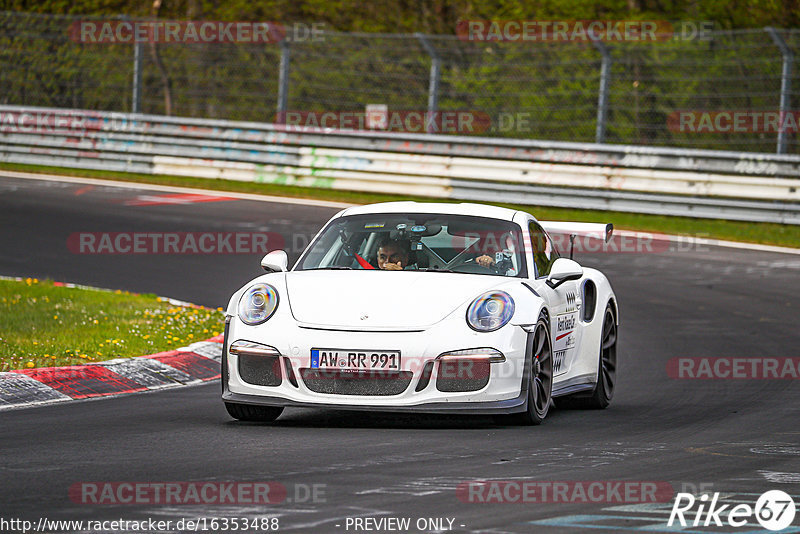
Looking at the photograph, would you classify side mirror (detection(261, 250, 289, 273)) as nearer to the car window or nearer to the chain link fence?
the car window

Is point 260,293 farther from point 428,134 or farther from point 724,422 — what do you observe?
point 428,134

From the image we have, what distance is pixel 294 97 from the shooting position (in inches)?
963

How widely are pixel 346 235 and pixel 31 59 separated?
720 inches

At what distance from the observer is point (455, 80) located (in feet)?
76.1

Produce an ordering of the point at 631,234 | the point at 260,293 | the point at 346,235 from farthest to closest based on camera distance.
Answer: the point at 631,234 → the point at 346,235 → the point at 260,293

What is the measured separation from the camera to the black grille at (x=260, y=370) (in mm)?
7789

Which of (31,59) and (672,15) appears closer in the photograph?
(31,59)

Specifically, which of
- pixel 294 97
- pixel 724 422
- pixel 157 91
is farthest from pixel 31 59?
pixel 724 422

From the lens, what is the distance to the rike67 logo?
210 inches

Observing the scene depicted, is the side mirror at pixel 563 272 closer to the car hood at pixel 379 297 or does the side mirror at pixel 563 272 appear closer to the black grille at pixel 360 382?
the car hood at pixel 379 297

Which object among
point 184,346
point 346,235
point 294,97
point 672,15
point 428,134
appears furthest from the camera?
point 672,15

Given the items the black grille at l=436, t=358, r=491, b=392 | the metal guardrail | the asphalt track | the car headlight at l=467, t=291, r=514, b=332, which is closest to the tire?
the asphalt track

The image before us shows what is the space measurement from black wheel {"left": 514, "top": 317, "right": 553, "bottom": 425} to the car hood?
383mm

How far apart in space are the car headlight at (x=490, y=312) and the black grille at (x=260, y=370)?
3.46 feet
